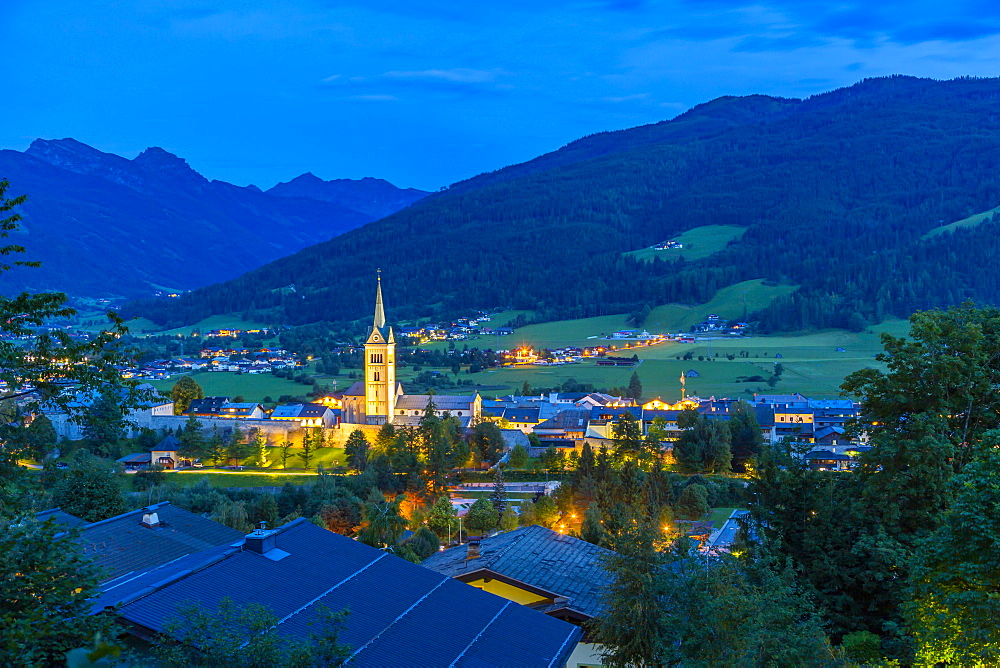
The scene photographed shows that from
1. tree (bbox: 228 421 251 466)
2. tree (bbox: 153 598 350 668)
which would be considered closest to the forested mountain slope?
tree (bbox: 228 421 251 466)

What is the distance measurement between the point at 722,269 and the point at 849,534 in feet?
465

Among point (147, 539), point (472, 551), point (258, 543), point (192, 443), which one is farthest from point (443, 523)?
point (192, 443)

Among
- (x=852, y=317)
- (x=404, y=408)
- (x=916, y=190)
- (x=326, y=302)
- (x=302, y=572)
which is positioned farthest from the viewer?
(x=916, y=190)

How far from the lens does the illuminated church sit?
69500mm

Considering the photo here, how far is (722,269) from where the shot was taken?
15512 centimetres

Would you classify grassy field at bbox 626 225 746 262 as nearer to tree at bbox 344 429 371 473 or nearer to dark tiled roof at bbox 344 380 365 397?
dark tiled roof at bbox 344 380 365 397

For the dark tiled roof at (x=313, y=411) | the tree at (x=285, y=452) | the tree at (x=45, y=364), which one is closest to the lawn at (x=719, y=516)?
the tree at (x=285, y=452)

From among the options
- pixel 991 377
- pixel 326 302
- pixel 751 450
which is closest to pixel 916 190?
pixel 326 302

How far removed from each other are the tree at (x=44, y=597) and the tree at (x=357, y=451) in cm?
4384

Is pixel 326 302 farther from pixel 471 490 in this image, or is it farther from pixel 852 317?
A: pixel 471 490

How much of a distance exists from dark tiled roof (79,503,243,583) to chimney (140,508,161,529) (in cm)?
9

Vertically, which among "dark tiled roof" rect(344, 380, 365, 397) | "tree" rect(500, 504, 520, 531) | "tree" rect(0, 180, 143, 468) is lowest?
"tree" rect(500, 504, 520, 531)

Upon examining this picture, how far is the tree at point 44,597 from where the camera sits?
857cm

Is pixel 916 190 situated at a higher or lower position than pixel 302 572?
higher
